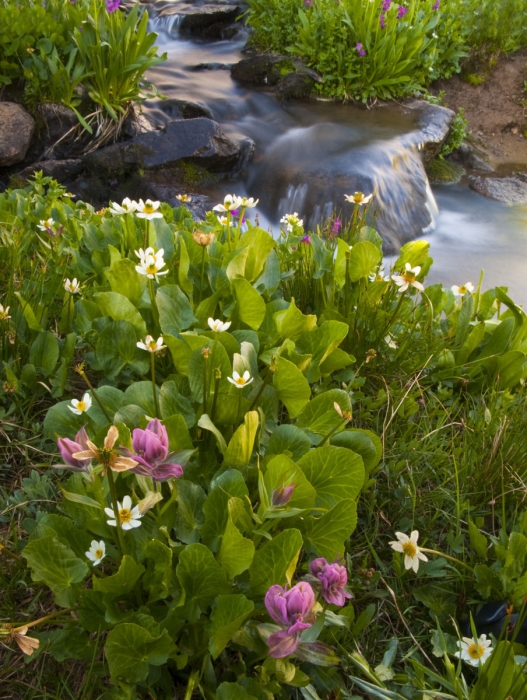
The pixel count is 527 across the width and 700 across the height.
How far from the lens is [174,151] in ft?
18.3

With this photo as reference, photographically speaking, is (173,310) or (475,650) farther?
(173,310)

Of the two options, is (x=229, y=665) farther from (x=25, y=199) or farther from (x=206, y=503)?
(x=25, y=199)

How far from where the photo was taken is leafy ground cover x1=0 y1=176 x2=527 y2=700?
1.11 meters

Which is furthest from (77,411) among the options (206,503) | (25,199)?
(25,199)

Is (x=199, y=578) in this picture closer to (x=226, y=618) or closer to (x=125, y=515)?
(x=226, y=618)

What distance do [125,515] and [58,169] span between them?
4895 millimetres

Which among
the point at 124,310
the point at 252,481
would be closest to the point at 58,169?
the point at 124,310

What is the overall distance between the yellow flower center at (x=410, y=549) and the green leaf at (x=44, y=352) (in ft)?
3.81

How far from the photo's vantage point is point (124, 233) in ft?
7.53

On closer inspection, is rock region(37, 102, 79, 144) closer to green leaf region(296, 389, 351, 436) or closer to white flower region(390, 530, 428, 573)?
green leaf region(296, 389, 351, 436)

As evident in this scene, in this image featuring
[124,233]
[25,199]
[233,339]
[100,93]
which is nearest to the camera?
[233,339]

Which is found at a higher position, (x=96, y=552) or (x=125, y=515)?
(x=125, y=515)

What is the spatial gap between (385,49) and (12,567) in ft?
23.0

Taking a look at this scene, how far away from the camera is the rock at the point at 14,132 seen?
5156 mm
